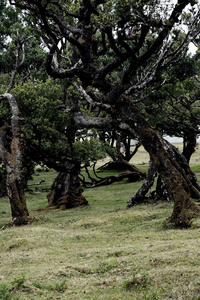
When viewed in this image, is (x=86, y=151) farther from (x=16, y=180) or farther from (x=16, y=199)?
(x=16, y=199)

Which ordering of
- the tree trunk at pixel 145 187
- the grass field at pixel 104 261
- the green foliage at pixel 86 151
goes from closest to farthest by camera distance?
1. the grass field at pixel 104 261
2. the tree trunk at pixel 145 187
3. the green foliage at pixel 86 151

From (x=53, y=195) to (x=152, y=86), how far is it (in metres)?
14.3

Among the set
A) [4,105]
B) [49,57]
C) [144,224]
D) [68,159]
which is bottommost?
[144,224]

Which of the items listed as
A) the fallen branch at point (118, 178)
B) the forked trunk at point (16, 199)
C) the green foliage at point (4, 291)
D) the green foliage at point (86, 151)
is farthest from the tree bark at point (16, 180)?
the fallen branch at point (118, 178)

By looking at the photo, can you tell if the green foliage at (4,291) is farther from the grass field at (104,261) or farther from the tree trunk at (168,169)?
the tree trunk at (168,169)

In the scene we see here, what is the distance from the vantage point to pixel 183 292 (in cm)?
580

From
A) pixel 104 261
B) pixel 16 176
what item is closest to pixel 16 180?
pixel 16 176

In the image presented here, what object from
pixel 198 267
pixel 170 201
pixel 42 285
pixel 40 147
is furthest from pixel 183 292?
pixel 40 147

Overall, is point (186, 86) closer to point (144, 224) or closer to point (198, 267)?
point (144, 224)

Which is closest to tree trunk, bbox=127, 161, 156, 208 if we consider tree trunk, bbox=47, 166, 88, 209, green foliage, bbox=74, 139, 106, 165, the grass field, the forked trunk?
the grass field

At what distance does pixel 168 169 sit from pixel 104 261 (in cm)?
533

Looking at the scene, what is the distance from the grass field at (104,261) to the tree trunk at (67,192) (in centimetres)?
721

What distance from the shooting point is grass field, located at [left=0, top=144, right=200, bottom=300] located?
6215 mm

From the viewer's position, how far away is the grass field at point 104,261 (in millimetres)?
6215
